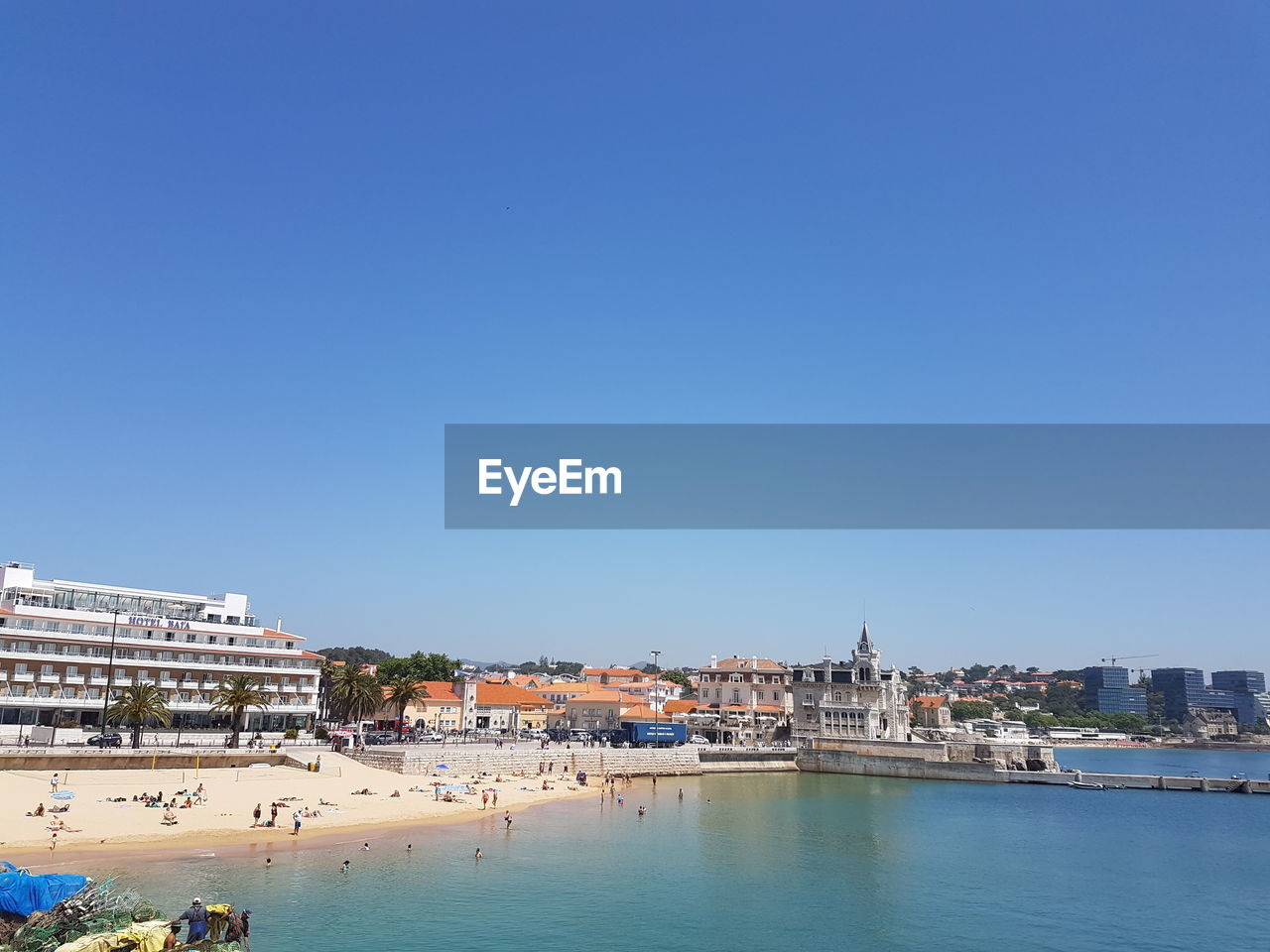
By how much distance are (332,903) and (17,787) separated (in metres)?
25.4

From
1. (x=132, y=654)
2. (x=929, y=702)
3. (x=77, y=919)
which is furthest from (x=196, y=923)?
(x=929, y=702)

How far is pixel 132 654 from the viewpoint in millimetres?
72375

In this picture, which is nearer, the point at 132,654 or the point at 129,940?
the point at 129,940

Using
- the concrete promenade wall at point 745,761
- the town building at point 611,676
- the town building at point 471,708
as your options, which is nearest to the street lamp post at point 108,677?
the town building at point 471,708

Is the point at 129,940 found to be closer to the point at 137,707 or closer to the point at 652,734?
the point at 137,707

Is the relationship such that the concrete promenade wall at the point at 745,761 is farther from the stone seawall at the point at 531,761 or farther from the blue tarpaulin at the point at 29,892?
the blue tarpaulin at the point at 29,892

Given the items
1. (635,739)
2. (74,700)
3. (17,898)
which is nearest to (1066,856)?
(635,739)

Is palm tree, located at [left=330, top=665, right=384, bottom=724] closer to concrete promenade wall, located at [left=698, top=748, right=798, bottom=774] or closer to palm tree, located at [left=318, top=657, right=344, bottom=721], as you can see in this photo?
palm tree, located at [left=318, top=657, right=344, bottom=721]

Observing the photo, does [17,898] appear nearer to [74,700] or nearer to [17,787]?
[17,787]

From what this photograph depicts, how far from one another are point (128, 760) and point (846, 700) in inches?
3087

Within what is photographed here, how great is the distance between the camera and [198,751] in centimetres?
5962

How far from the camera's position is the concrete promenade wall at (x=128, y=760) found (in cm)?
5297

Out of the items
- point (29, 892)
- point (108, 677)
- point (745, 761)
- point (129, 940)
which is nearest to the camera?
point (129, 940)

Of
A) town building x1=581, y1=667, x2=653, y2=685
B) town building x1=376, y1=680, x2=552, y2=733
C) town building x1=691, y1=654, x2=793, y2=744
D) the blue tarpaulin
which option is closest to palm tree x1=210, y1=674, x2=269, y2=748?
town building x1=376, y1=680, x2=552, y2=733
